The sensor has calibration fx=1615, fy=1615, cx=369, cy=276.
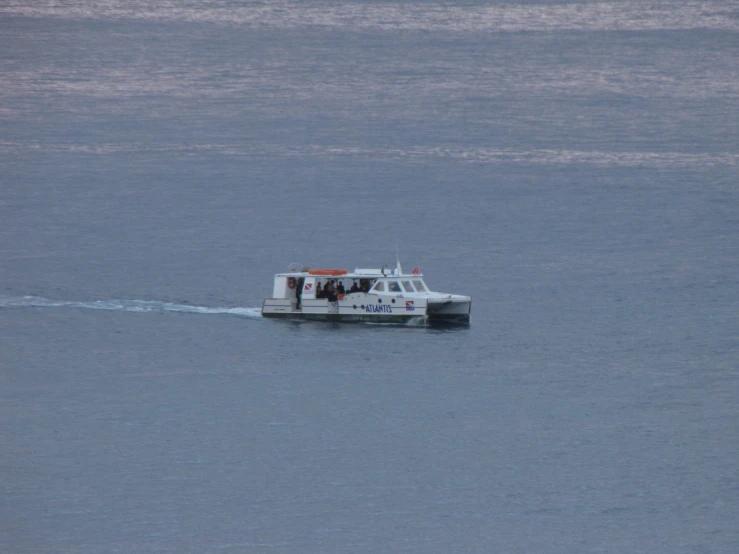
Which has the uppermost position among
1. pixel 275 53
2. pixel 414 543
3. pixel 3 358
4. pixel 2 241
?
pixel 275 53

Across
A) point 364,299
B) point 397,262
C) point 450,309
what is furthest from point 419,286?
point 397,262

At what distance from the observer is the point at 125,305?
276ft

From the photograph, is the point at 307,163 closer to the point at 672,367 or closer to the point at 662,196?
the point at 662,196

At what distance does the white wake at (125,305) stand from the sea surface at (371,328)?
9.5 inches

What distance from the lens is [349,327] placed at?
8081cm

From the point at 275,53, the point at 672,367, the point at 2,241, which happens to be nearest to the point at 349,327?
the point at 672,367

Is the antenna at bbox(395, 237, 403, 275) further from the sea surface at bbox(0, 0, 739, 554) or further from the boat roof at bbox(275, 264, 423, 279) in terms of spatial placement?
the sea surface at bbox(0, 0, 739, 554)

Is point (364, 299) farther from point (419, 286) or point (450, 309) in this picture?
point (450, 309)

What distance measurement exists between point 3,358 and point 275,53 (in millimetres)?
117586

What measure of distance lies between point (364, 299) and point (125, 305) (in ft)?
42.3

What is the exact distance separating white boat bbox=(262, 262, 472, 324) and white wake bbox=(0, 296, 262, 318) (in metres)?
1.90

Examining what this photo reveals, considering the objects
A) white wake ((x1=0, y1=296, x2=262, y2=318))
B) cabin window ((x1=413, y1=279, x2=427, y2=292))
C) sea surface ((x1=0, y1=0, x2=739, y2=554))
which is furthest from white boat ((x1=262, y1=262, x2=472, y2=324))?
white wake ((x1=0, y1=296, x2=262, y2=318))

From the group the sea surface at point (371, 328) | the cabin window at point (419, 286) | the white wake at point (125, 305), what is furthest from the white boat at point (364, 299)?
the white wake at point (125, 305)

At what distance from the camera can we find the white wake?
272ft
